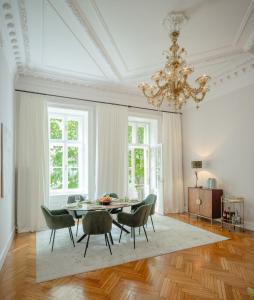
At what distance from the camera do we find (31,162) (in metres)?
5.39

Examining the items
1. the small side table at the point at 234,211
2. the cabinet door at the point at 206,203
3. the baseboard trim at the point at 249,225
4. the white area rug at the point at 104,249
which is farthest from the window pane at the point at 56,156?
the baseboard trim at the point at 249,225

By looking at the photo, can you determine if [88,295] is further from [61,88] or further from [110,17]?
[61,88]

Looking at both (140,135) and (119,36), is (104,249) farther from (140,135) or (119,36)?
(140,135)

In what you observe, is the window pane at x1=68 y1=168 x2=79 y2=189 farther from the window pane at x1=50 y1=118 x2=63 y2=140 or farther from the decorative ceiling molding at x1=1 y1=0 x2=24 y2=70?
the decorative ceiling molding at x1=1 y1=0 x2=24 y2=70

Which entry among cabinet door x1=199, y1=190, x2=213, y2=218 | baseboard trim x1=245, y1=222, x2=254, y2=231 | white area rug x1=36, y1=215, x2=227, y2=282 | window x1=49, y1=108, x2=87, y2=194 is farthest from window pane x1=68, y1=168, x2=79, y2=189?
baseboard trim x1=245, y1=222, x2=254, y2=231

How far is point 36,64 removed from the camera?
508cm

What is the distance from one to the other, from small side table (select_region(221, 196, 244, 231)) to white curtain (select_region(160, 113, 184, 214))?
1782 mm

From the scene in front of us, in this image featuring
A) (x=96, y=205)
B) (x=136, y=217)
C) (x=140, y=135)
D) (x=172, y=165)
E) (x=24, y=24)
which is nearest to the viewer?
(x=24, y=24)

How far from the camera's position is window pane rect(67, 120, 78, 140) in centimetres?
650

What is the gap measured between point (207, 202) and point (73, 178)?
3749 millimetres

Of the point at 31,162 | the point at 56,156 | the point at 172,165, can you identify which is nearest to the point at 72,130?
the point at 56,156

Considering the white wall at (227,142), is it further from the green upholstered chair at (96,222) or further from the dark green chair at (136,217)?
the green upholstered chair at (96,222)

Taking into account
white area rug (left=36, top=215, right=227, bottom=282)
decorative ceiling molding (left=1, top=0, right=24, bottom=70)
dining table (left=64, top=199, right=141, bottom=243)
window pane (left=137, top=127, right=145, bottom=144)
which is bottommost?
white area rug (left=36, top=215, right=227, bottom=282)

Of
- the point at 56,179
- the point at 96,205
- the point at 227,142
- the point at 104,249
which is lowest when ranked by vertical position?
the point at 104,249
